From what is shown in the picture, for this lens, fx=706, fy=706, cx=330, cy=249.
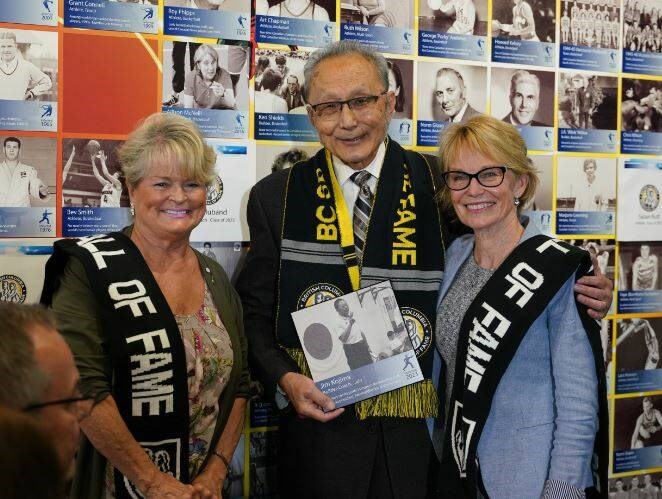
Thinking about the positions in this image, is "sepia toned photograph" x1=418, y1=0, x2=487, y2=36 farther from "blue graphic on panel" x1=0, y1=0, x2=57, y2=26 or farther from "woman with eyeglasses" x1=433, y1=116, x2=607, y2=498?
"blue graphic on panel" x1=0, y1=0, x2=57, y2=26

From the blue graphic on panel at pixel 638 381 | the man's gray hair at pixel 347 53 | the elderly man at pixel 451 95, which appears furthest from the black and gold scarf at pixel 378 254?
the blue graphic on panel at pixel 638 381

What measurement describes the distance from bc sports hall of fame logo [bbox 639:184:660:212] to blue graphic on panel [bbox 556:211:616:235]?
20 cm

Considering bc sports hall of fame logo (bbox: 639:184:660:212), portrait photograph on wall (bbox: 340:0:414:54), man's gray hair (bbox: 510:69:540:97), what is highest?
portrait photograph on wall (bbox: 340:0:414:54)

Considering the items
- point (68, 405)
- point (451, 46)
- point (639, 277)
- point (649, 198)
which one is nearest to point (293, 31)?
point (451, 46)

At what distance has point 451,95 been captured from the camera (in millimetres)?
3227

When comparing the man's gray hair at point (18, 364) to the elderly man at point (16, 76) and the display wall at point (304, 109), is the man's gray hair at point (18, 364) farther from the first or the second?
the elderly man at point (16, 76)

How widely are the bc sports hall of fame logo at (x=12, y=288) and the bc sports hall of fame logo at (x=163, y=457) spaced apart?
0.99 metres

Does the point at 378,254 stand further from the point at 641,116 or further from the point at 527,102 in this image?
the point at 641,116

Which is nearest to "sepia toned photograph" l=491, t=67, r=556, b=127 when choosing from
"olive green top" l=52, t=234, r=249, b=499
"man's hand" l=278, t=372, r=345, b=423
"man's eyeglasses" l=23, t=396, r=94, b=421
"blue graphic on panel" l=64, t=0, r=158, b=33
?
"blue graphic on panel" l=64, t=0, r=158, b=33

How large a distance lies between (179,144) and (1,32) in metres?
1.06

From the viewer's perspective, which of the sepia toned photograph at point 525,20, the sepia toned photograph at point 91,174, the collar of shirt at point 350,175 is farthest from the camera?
the sepia toned photograph at point 525,20

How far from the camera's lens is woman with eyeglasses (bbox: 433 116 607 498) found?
194 cm

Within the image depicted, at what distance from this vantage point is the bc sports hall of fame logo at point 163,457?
1997mm

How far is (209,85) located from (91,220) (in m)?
0.72
